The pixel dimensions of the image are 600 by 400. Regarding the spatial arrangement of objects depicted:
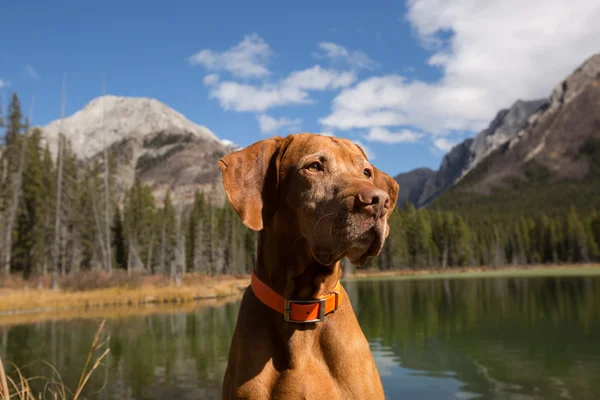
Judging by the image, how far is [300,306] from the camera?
2.61m

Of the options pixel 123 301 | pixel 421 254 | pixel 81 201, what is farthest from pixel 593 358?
pixel 421 254

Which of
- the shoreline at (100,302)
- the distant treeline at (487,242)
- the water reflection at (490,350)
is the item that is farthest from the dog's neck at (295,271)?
the distant treeline at (487,242)

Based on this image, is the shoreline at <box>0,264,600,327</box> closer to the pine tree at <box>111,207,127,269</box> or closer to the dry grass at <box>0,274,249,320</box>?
the dry grass at <box>0,274,249,320</box>

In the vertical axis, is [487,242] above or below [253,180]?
above

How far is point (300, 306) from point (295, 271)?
201 millimetres

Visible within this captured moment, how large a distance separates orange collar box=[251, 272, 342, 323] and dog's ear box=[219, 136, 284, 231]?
0.39 meters

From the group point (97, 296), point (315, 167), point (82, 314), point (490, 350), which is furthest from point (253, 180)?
point (97, 296)

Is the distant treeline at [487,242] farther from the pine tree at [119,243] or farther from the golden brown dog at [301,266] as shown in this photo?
the golden brown dog at [301,266]

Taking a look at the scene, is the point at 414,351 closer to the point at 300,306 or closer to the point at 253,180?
the point at 300,306

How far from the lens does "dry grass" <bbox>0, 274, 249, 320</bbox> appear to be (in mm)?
30016

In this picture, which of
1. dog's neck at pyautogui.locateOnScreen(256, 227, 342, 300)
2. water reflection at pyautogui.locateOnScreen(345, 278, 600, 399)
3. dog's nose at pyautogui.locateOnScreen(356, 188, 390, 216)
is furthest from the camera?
water reflection at pyautogui.locateOnScreen(345, 278, 600, 399)

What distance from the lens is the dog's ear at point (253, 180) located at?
2.59 metres

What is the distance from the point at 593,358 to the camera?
13.1m

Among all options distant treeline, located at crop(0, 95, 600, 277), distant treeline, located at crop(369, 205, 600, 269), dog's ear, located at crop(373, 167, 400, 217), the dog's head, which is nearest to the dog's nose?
the dog's head
